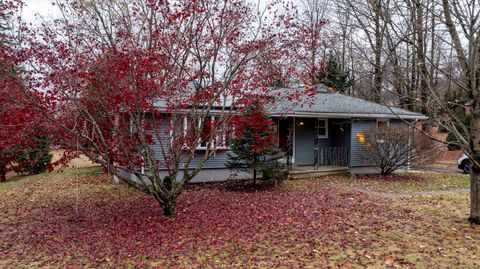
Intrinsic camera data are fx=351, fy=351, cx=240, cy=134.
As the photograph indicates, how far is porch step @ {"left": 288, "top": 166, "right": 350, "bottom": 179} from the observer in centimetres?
1345

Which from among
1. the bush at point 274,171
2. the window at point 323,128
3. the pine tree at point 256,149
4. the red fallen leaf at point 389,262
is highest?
the window at point 323,128

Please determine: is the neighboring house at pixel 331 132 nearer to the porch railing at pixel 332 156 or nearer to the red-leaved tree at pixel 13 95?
the porch railing at pixel 332 156

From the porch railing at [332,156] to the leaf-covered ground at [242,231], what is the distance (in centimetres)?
476

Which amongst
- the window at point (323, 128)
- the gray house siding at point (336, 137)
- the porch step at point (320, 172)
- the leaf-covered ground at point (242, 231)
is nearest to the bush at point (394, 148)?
the gray house siding at point (336, 137)

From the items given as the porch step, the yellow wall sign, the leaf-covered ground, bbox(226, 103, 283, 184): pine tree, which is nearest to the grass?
the porch step

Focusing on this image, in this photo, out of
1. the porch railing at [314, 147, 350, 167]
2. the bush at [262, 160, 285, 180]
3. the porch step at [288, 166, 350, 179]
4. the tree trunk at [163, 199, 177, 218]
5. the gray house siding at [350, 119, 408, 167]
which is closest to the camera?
the tree trunk at [163, 199, 177, 218]

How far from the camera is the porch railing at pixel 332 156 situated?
1512 centimetres

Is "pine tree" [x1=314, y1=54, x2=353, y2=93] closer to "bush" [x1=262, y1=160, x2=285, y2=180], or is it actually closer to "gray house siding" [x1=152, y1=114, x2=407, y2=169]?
"gray house siding" [x1=152, y1=114, x2=407, y2=169]

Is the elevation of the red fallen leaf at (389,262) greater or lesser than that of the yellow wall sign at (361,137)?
lesser

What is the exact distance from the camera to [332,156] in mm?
15430

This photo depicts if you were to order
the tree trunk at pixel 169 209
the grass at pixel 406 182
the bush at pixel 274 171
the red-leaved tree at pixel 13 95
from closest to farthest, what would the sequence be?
the red-leaved tree at pixel 13 95 → the tree trunk at pixel 169 209 → the bush at pixel 274 171 → the grass at pixel 406 182

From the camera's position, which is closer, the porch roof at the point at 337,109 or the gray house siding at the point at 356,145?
the porch roof at the point at 337,109

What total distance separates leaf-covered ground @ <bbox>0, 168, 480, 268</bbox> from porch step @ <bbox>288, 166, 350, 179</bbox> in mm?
2722

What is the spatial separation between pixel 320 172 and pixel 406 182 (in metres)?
3.12
